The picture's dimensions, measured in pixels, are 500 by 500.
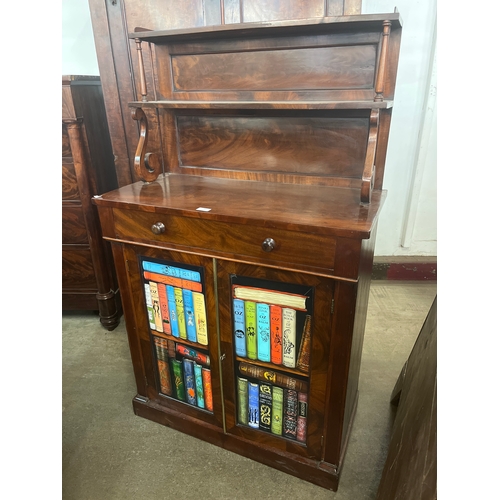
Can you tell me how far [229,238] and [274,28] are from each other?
0.70 metres

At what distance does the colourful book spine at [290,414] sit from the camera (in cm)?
131

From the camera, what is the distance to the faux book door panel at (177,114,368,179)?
1.32 metres

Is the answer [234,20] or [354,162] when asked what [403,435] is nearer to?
[354,162]

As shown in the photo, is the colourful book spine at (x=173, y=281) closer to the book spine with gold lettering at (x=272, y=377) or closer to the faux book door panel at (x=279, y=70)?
the book spine with gold lettering at (x=272, y=377)

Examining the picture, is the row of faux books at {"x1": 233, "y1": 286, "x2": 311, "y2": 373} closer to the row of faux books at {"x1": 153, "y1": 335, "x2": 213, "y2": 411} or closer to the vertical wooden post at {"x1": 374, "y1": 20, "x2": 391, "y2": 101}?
the row of faux books at {"x1": 153, "y1": 335, "x2": 213, "y2": 411}

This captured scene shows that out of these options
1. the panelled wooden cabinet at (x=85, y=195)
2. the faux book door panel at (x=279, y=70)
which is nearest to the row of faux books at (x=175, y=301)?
the faux book door panel at (x=279, y=70)

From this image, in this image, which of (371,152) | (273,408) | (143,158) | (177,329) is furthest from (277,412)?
(143,158)

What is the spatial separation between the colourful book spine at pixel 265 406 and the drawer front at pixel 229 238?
54 centimetres

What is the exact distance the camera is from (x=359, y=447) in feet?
4.97

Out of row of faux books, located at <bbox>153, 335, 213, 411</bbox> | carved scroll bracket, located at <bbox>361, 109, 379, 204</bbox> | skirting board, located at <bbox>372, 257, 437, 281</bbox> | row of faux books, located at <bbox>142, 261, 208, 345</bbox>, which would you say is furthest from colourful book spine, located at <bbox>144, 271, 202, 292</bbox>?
skirting board, located at <bbox>372, 257, 437, 281</bbox>

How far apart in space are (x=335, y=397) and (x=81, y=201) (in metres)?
1.59

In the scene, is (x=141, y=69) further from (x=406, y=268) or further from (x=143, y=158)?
(x=406, y=268)

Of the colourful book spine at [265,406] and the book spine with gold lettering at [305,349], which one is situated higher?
the book spine with gold lettering at [305,349]

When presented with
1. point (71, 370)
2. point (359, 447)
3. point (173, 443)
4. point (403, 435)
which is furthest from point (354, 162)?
point (71, 370)
